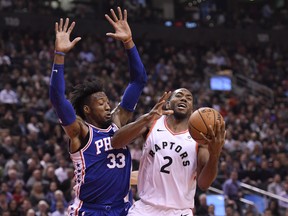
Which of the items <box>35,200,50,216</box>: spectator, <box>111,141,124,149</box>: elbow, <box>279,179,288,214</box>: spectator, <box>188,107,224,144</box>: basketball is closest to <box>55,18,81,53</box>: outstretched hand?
<box>111,141,124,149</box>: elbow

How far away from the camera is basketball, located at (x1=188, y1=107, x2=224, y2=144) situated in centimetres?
542

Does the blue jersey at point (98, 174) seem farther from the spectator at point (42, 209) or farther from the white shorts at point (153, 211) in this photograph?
the spectator at point (42, 209)

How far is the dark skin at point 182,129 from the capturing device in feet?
17.3

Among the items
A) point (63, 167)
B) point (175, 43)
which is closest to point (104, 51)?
point (175, 43)

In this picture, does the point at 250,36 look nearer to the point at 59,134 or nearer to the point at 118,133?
the point at 59,134

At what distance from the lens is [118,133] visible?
18.5 feet

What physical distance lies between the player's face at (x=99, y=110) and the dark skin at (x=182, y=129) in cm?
30

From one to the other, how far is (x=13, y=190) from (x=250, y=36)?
18963 millimetres

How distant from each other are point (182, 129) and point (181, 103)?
247 millimetres

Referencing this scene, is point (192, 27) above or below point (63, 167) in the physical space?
above

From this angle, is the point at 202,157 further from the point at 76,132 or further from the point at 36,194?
the point at 36,194

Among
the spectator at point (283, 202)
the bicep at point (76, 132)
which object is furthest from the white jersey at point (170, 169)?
the spectator at point (283, 202)

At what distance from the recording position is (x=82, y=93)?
6.03 m

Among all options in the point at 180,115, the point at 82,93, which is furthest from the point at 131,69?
the point at 180,115
